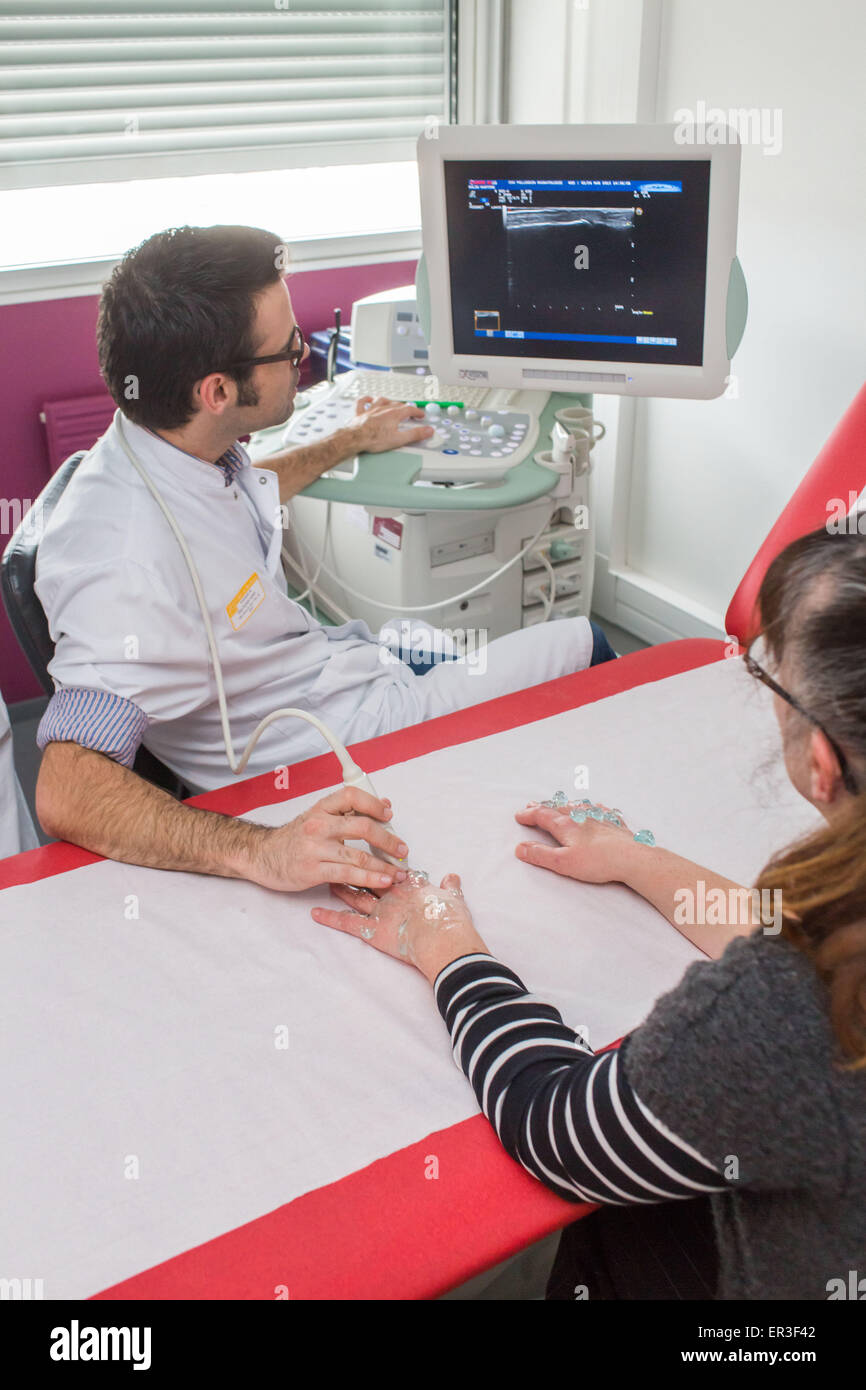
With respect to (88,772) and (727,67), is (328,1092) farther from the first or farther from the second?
(727,67)

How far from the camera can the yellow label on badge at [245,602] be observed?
1563mm

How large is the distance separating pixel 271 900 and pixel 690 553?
191 centimetres

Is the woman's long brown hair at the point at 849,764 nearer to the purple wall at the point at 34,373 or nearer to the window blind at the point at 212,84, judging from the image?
the purple wall at the point at 34,373

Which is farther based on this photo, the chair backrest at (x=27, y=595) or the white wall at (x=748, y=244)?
the white wall at (x=748, y=244)

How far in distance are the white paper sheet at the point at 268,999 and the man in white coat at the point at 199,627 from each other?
0.28 feet

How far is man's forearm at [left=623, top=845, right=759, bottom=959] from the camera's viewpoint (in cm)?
117

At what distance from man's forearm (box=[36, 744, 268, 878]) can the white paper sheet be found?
27 millimetres

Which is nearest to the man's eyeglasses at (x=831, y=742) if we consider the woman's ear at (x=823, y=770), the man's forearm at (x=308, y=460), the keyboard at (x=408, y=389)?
the woman's ear at (x=823, y=770)

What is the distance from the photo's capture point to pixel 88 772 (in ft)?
4.32

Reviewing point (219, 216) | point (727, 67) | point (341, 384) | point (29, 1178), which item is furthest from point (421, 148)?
point (29, 1178)

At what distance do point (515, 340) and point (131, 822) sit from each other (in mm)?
1187

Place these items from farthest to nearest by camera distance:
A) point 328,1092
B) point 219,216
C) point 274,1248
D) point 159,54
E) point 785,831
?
point 219,216, point 159,54, point 785,831, point 328,1092, point 274,1248

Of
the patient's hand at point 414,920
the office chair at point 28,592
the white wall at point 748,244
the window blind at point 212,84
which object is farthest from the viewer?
the window blind at point 212,84

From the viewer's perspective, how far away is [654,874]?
1.21m
